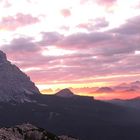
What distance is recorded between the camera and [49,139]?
7869 inches

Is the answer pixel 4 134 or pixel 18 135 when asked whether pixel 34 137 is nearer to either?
pixel 18 135

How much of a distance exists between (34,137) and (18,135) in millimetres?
7831

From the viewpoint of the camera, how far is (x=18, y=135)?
7820 inches

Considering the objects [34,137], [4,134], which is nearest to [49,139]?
[34,137]

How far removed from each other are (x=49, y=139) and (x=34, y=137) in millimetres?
7384

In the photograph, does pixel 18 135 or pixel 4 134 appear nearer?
pixel 4 134

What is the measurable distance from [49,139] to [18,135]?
1520cm

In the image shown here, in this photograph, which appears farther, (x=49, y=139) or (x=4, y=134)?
(x=49, y=139)

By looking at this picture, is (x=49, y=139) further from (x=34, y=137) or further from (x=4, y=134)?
(x=4, y=134)

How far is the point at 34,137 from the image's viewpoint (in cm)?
19962

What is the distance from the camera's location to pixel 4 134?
604ft

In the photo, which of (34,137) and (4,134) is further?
(34,137)

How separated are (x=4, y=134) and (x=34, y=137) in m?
20.1
